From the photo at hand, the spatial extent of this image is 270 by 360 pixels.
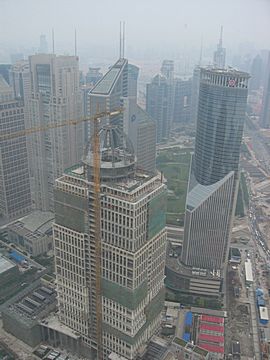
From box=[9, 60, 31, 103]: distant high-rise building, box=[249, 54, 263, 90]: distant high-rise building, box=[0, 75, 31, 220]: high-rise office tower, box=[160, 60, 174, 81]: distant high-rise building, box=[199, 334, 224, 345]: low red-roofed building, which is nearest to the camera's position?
box=[199, 334, 224, 345]: low red-roofed building

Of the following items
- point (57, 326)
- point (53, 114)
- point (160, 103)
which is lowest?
point (57, 326)

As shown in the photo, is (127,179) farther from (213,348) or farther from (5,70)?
(5,70)

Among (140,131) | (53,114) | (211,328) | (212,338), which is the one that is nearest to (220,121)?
(140,131)

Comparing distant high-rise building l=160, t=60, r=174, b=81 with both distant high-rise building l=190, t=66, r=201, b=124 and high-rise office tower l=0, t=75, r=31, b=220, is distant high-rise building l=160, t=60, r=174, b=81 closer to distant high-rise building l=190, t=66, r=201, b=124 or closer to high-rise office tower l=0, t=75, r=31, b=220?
distant high-rise building l=190, t=66, r=201, b=124

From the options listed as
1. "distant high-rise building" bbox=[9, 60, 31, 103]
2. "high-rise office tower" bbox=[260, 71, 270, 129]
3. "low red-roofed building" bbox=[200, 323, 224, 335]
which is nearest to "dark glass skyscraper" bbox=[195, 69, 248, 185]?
"low red-roofed building" bbox=[200, 323, 224, 335]

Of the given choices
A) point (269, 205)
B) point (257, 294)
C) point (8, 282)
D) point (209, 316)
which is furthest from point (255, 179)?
point (8, 282)

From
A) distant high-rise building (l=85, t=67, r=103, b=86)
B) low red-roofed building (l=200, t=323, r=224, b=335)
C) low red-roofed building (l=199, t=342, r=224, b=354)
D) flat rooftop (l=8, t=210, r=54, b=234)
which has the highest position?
distant high-rise building (l=85, t=67, r=103, b=86)
